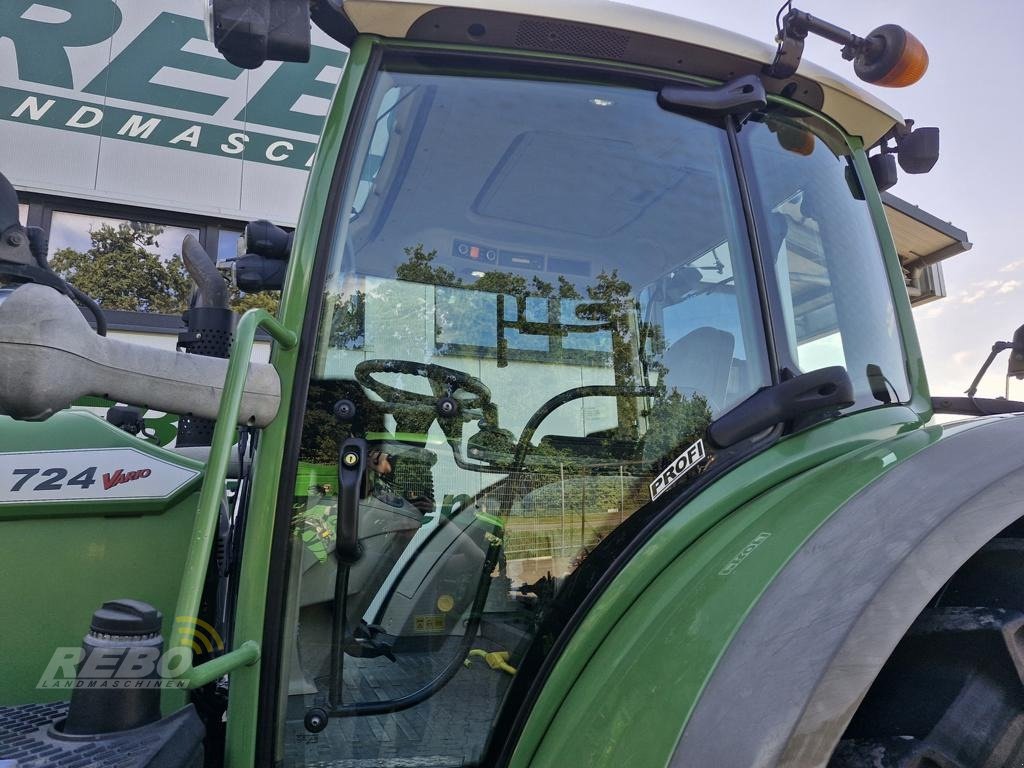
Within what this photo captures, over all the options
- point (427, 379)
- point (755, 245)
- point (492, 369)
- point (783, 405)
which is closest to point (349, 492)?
point (427, 379)

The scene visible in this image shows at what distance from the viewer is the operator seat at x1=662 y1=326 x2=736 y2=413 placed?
4.83 feet

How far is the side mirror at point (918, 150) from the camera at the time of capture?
1788mm

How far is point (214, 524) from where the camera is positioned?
1.07m

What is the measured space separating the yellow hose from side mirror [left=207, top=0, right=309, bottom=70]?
1.13m


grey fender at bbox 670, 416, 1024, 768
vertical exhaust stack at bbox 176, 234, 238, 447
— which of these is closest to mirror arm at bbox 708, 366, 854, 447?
grey fender at bbox 670, 416, 1024, 768

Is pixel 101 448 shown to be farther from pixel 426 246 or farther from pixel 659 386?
pixel 659 386

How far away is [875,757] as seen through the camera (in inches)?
38.2

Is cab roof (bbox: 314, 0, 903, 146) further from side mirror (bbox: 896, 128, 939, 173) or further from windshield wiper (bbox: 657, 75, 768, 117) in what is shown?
side mirror (bbox: 896, 128, 939, 173)

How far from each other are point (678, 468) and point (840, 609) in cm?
49

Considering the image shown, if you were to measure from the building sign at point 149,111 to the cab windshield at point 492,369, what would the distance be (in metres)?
6.88

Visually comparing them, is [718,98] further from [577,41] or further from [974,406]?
[974,406]

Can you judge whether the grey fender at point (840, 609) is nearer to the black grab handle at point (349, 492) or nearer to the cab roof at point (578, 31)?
the black grab handle at point (349, 492)

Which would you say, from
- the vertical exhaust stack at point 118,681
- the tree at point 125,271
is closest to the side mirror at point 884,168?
the vertical exhaust stack at point 118,681

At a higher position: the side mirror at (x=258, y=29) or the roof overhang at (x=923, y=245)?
the roof overhang at (x=923, y=245)
